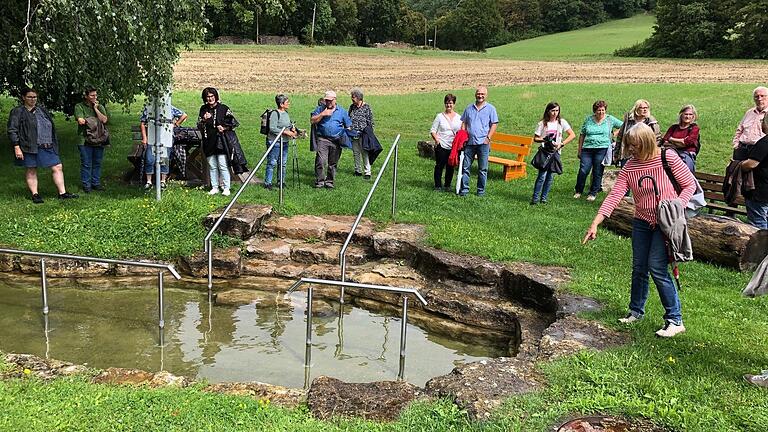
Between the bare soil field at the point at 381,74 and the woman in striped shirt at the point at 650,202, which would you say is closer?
the woman in striped shirt at the point at 650,202

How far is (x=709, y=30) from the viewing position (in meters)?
52.8

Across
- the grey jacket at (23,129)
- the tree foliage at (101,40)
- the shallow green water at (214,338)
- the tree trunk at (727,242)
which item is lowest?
the shallow green water at (214,338)

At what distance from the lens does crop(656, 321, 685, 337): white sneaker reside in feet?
17.8

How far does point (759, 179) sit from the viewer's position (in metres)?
7.58

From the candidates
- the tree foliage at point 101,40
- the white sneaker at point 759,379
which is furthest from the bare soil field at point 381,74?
the white sneaker at point 759,379

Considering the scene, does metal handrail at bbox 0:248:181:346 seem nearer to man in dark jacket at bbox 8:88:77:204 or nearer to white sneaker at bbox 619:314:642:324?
man in dark jacket at bbox 8:88:77:204

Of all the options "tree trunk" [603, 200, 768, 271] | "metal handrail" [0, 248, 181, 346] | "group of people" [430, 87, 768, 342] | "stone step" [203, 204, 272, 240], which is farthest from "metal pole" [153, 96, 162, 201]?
"tree trunk" [603, 200, 768, 271]

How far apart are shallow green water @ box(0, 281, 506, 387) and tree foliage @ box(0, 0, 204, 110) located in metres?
2.97

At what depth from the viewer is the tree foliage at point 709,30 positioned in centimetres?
4822

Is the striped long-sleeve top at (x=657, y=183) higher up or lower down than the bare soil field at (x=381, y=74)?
lower down

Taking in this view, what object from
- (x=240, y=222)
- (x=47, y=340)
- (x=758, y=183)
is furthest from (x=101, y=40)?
(x=758, y=183)

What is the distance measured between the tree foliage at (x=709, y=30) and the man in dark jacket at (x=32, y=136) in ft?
167

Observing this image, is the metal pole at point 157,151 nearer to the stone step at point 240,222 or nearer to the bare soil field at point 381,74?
the stone step at point 240,222

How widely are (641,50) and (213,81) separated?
4273 centimetres
